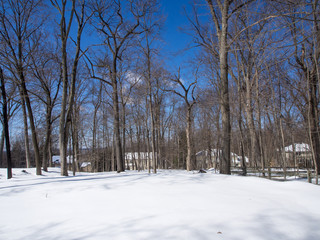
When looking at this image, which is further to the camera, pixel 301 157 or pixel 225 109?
pixel 301 157

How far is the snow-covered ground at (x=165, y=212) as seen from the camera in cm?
262

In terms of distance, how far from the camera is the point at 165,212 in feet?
10.6

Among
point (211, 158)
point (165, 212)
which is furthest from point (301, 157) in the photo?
point (165, 212)

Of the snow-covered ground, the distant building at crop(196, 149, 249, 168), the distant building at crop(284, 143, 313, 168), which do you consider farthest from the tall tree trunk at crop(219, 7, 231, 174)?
the distant building at crop(284, 143, 313, 168)

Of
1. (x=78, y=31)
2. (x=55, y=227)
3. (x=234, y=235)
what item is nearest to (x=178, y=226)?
(x=234, y=235)

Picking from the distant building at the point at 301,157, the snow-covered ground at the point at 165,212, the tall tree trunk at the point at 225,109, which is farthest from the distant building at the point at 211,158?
the snow-covered ground at the point at 165,212

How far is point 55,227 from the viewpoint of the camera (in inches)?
119

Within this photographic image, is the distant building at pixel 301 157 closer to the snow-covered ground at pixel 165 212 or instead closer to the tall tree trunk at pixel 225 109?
the tall tree trunk at pixel 225 109

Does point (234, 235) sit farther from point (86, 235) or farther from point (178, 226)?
point (86, 235)

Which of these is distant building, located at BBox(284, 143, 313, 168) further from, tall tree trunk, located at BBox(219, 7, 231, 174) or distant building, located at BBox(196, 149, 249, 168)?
tall tree trunk, located at BBox(219, 7, 231, 174)

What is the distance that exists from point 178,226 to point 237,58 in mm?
16054

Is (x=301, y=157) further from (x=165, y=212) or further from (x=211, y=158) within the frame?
(x=165, y=212)

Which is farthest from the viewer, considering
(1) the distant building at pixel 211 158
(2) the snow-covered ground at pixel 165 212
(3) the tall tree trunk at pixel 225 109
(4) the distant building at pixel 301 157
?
(1) the distant building at pixel 211 158

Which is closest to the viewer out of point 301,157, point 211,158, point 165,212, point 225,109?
point 165,212
